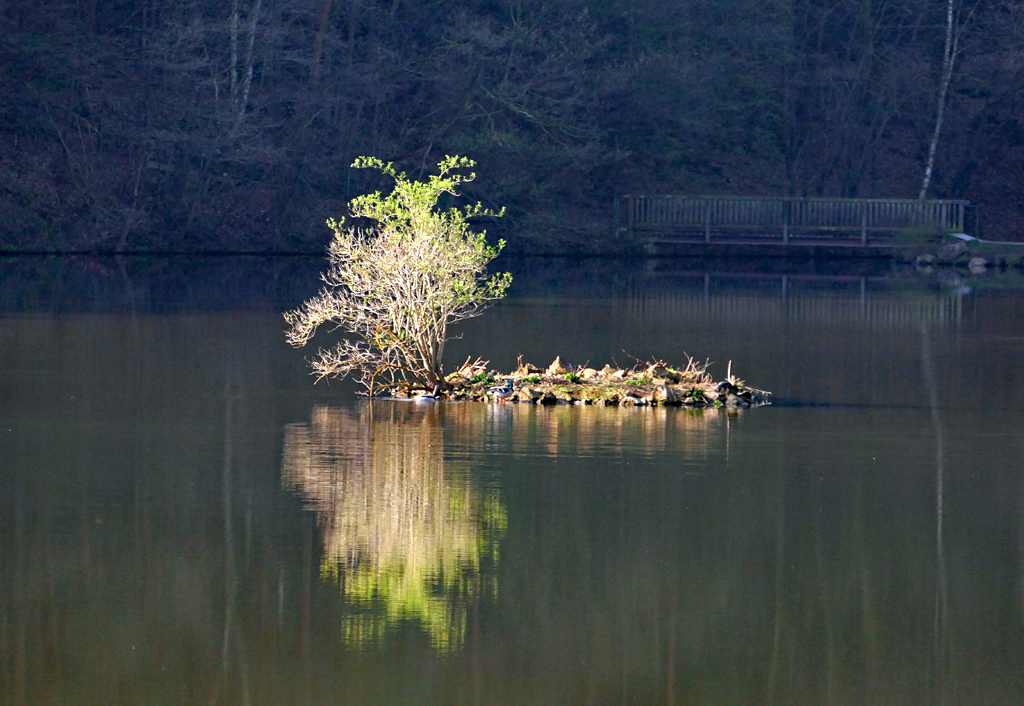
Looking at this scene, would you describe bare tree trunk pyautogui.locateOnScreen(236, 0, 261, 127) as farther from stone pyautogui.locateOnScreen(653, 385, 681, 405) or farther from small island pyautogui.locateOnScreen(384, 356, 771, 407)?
stone pyautogui.locateOnScreen(653, 385, 681, 405)

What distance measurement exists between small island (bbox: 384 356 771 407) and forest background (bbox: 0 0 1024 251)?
1203 inches

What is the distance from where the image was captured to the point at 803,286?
3812cm

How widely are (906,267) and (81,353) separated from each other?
30.2 m

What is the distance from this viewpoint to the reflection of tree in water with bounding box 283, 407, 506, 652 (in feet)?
29.6

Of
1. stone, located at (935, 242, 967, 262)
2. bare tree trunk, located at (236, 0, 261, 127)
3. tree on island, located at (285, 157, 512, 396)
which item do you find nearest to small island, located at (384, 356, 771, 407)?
tree on island, located at (285, 157, 512, 396)

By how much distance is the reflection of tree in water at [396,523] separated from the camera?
9.02m

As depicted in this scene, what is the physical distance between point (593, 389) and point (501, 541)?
7406mm

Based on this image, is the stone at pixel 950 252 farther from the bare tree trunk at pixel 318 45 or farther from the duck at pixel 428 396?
the duck at pixel 428 396

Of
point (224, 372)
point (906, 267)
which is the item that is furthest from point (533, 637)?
point (906, 267)

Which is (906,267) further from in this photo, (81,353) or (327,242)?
(81,353)

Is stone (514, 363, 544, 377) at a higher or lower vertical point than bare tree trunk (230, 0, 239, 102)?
lower

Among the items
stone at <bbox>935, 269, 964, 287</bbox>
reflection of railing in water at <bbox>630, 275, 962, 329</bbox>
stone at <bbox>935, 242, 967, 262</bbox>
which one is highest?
stone at <bbox>935, 242, 967, 262</bbox>

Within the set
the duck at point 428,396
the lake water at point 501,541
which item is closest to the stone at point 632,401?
the lake water at point 501,541

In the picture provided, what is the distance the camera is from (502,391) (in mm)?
18109
